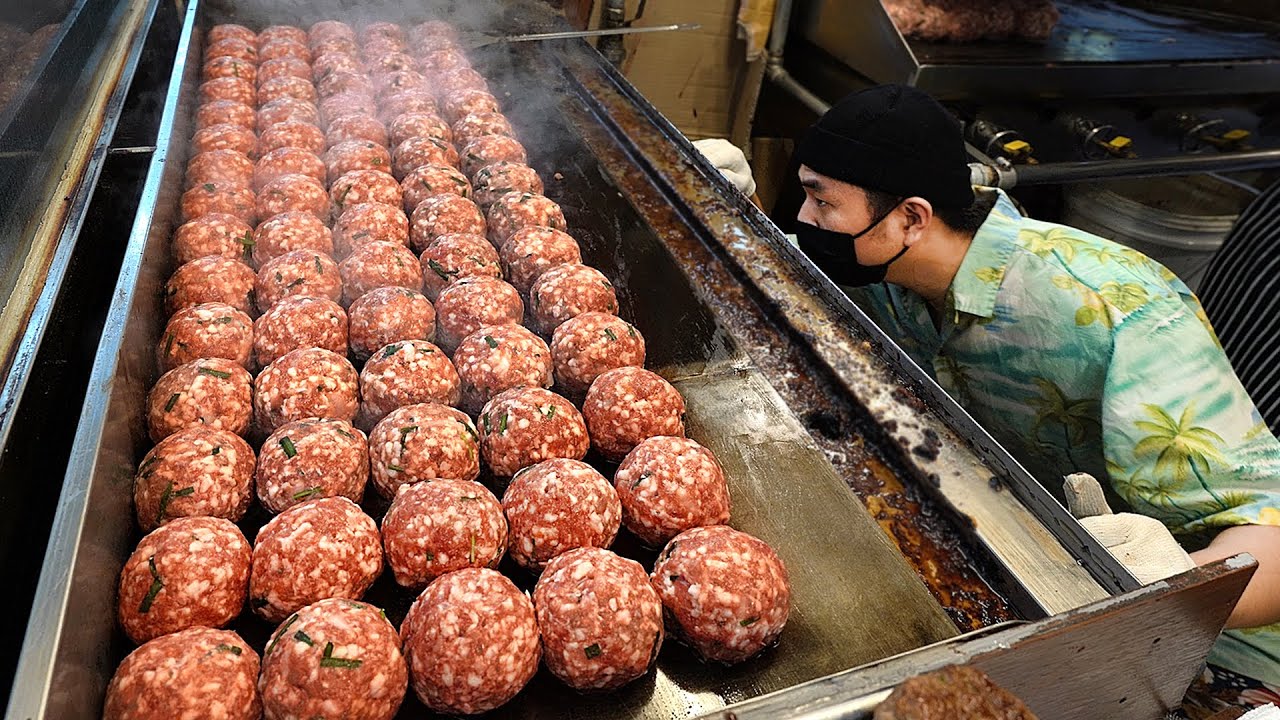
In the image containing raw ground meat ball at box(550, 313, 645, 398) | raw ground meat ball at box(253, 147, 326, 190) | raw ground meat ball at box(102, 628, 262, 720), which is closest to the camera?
raw ground meat ball at box(102, 628, 262, 720)

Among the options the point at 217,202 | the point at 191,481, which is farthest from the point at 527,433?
the point at 217,202

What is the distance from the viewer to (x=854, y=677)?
115 centimetres

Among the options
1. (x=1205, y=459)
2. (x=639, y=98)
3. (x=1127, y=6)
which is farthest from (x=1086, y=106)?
(x=1205, y=459)

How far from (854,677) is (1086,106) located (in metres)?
5.67

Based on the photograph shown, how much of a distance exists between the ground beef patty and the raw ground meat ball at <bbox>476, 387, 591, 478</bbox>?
0.26 ft

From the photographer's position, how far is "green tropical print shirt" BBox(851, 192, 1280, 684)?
2.17 m

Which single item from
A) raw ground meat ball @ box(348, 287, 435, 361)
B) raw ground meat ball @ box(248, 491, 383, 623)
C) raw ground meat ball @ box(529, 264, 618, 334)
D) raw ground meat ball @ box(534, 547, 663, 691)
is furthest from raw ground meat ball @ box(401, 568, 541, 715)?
raw ground meat ball @ box(529, 264, 618, 334)

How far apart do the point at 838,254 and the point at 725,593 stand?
60.1 inches

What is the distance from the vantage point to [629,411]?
213cm

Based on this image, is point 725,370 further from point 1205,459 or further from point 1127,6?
point 1127,6

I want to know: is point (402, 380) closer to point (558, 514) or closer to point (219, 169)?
point (558, 514)

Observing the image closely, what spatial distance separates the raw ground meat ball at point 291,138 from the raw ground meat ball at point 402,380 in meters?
1.44

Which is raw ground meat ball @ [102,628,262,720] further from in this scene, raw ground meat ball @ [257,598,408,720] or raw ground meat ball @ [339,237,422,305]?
raw ground meat ball @ [339,237,422,305]

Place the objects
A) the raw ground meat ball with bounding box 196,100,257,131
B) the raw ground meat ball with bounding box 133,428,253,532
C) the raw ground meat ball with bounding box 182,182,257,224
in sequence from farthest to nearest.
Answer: the raw ground meat ball with bounding box 196,100,257,131 < the raw ground meat ball with bounding box 182,182,257,224 < the raw ground meat ball with bounding box 133,428,253,532
